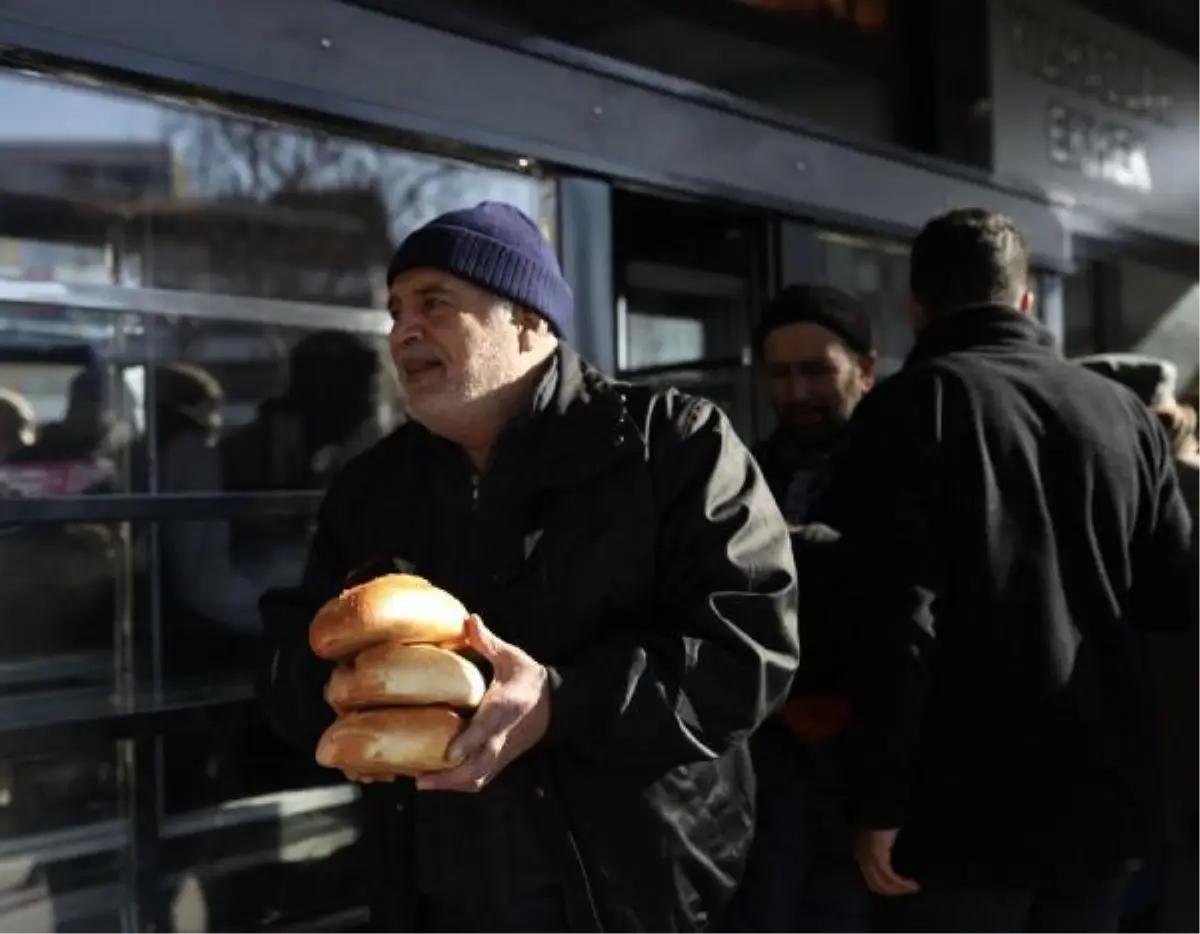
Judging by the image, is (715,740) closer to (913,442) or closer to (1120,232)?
(913,442)

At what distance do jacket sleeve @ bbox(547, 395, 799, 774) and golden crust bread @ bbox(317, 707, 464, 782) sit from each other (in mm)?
160

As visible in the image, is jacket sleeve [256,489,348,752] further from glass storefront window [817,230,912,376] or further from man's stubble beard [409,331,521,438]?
glass storefront window [817,230,912,376]

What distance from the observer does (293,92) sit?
7.79 feet

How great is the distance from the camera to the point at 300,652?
1942 mm

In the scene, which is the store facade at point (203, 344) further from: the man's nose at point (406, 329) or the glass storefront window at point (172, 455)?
the man's nose at point (406, 329)

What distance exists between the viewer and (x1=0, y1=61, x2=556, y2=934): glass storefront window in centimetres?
230

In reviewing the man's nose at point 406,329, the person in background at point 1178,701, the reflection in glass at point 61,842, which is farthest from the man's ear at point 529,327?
the person in background at point 1178,701

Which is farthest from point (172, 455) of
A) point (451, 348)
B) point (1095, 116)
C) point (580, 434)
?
point (1095, 116)

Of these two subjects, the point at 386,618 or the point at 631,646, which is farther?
the point at 631,646

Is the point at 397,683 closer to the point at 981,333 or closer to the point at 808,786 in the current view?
the point at 808,786

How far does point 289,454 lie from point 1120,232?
290 cm

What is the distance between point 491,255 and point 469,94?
2.57 ft

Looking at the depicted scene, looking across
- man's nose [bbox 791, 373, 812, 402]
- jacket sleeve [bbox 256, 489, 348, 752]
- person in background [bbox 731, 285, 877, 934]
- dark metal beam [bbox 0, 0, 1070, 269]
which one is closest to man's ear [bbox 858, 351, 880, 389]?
man's nose [bbox 791, 373, 812, 402]

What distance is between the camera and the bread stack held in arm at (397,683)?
1650mm
